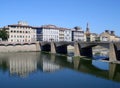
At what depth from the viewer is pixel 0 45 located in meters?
103

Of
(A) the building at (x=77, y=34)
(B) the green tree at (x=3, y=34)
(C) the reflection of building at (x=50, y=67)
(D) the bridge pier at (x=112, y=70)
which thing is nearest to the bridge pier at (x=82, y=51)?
(C) the reflection of building at (x=50, y=67)

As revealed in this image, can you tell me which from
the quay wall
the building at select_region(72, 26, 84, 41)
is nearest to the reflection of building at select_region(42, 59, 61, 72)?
the quay wall

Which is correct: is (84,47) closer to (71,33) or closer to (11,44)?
(11,44)

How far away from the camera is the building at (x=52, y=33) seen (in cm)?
14675

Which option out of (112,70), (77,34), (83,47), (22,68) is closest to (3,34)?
(83,47)

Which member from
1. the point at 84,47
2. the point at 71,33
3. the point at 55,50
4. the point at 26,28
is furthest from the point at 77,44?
the point at 71,33

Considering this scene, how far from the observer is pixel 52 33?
15112cm

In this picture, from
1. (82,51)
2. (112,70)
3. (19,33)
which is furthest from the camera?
(19,33)

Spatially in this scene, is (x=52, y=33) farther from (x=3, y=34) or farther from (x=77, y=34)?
(x=3, y=34)

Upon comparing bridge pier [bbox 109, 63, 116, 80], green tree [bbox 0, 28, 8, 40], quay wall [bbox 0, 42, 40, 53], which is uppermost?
green tree [bbox 0, 28, 8, 40]

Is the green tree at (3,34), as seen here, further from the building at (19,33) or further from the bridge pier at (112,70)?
the bridge pier at (112,70)

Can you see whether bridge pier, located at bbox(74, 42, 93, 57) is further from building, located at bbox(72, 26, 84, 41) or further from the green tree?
building, located at bbox(72, 26, 84, 41)

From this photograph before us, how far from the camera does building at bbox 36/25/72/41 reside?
481 feet

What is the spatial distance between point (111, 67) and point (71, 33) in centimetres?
11056
